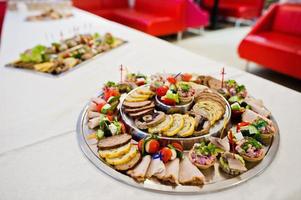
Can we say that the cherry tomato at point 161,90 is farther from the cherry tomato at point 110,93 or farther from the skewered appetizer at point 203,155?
the skewered appetizer at point 203,155

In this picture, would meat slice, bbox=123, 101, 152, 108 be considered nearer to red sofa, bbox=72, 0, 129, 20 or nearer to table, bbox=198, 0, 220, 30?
red sofa, bbox=72, 0, 129, 20

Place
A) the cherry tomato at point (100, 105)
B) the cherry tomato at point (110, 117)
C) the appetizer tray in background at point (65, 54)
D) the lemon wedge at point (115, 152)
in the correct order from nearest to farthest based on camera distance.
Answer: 1. the lemon wedge at point (115, 152)
2. the cherry tomato at point (110, 117)
3. the cherry tomato at point (100, 105)
4. the appetizer tray in background at point (65, 54)

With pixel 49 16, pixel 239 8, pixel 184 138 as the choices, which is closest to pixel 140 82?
pixel 184 138

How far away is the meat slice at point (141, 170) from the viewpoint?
871 millimetres

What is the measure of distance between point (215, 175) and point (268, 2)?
274 inches

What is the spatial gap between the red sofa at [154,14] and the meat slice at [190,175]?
11.7 feet

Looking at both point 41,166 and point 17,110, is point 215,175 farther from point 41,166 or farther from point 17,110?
point 17,110

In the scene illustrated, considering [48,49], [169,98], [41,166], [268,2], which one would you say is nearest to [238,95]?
[169,98]

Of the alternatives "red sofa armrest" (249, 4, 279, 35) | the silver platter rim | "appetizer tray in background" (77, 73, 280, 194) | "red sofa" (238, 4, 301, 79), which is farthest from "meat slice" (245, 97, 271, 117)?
"red sofa armrest" (249, 4, 279, 35)

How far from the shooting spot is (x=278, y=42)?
3227 mm

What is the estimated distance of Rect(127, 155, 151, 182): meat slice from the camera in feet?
2.86

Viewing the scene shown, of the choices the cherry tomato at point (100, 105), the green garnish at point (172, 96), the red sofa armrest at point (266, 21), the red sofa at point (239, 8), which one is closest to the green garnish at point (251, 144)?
the green garnish at point (172, 96)

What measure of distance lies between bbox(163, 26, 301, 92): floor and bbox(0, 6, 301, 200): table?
6.67ft

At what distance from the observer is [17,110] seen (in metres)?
1.26
